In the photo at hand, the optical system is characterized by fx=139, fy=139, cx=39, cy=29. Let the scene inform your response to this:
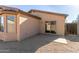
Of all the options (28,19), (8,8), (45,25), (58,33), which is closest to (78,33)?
(58,33)

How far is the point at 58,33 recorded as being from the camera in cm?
1816

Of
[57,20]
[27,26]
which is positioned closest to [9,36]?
[27,26]

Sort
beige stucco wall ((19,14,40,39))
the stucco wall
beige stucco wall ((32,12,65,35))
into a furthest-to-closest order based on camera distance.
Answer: beige stucco wall ((32,12,65,35)) < beige stucco wall ((19,14,40,39)) < the stucco wall

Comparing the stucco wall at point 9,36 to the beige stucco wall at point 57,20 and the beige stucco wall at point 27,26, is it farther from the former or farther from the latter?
the beige stucco wall at point 57,20

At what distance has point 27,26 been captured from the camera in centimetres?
1536

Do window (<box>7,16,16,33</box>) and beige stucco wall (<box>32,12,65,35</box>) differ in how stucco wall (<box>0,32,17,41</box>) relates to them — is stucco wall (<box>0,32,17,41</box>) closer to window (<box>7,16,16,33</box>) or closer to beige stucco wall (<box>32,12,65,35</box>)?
window (<box>7,16,16,33</box>)

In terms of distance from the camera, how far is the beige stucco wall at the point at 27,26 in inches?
541

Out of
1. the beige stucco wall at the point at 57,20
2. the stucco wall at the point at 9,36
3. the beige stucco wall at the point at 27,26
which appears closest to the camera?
the stucco wall at the point at 9,36

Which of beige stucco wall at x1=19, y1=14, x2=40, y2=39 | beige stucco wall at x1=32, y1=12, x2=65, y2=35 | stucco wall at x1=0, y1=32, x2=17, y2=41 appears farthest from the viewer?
beige stucco wall at x1=32, y1=12, x2=65, y2=35

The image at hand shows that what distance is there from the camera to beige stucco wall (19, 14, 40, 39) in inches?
541

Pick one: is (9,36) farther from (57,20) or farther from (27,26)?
(57,20)

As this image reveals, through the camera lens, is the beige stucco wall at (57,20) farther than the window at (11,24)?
Yes

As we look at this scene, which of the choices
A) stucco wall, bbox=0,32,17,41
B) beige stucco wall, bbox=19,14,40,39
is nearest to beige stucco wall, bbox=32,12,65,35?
beige stucco wall, bbox=19,14,40,39

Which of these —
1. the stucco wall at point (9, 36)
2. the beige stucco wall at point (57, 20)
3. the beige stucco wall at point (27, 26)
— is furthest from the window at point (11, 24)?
the beige stucco wall at point (57, 20)
